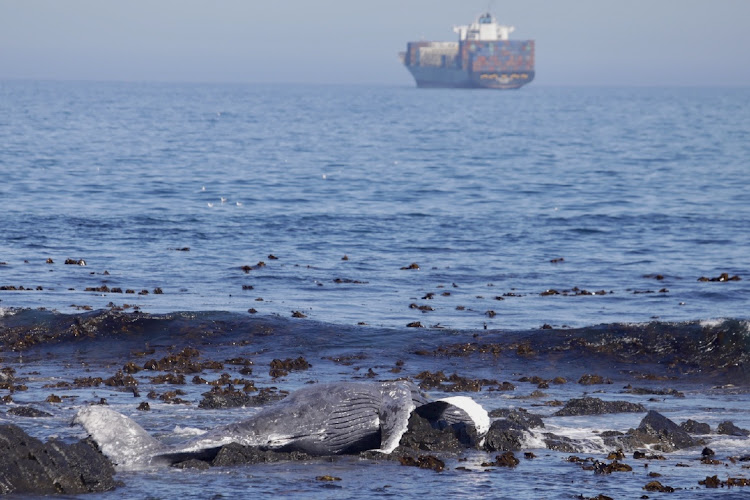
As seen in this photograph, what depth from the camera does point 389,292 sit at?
23.6 metres

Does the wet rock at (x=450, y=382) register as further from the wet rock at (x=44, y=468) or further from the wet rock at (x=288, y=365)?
the wet rock at (x=44, y=468)

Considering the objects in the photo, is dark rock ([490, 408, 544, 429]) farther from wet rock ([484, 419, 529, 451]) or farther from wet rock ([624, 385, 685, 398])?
wet rock ([624, 385, 685, 398])

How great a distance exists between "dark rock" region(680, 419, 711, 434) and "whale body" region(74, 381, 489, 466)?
2683 millimetres

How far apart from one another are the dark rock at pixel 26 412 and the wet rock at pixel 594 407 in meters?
6.35

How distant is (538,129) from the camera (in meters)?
109

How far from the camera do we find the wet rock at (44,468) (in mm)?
8680

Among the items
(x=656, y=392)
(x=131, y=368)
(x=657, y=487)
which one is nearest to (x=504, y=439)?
(x=657, y=487)

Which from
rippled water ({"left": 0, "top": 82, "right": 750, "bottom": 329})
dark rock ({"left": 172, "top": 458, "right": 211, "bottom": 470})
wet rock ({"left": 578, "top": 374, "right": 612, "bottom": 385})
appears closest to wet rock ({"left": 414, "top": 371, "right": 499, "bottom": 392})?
wet rock ({"left": 578, "top": 374, "right": 612, "bottom": 385})

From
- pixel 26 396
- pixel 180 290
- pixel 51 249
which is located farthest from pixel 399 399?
pixel 51 249

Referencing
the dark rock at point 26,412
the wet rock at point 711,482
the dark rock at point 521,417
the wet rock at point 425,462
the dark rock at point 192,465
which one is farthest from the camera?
the dark rock at point 26,412

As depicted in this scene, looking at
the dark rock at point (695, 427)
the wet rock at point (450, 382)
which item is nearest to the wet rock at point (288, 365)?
the wet rock at point (450, 382)

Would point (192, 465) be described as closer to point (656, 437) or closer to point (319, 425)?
point (319, 425)

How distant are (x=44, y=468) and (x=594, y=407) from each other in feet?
23.1

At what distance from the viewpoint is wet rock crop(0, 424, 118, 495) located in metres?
8.68
